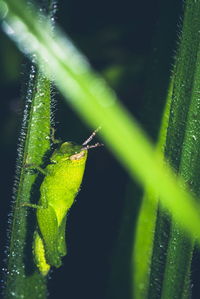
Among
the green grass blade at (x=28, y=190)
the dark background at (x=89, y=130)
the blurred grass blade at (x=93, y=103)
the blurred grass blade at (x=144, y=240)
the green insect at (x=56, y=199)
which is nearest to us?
the blurred grass blade at (x=93, y=103)

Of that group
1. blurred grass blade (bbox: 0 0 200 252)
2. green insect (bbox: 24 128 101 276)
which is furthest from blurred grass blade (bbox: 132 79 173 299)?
blurred grass blade (bbox: 0 0 200 252)

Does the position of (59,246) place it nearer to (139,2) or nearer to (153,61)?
(153,61)

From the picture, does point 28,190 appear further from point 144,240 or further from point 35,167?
point 144,240

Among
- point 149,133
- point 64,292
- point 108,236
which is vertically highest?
point 149,133

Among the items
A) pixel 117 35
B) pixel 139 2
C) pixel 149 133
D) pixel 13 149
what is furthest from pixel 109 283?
pixel 139 2

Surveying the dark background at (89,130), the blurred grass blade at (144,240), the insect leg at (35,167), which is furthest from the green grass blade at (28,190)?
the dark background at (89,130)

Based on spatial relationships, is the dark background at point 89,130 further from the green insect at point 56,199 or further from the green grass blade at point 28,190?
the green grass blade at point 28,190

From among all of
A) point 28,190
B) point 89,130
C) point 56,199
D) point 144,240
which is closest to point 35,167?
point 28,190
